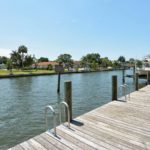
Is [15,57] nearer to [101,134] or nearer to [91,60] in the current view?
[91,60]

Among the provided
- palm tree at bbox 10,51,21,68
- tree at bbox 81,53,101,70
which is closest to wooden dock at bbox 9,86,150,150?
palm tree at bbox 10,51,21,68

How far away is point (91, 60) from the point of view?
114 meters

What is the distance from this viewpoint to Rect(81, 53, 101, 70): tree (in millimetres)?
102625

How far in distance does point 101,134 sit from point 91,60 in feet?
357

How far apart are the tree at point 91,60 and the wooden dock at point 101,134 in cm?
9374

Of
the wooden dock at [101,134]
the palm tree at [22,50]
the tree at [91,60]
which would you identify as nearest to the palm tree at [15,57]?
the palm tree at [22,50]

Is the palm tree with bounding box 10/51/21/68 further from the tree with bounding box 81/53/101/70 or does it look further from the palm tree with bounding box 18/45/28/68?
the tree with bounding box 81/53/101/70

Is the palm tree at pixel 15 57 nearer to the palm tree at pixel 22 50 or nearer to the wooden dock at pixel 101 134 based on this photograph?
the palm tree at pixel 22 50

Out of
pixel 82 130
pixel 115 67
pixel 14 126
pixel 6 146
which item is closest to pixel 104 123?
pixel 82 130

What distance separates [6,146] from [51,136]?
9.70 feet

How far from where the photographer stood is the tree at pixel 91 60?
103 metres

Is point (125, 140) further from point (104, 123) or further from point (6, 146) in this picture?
point (6, 146)

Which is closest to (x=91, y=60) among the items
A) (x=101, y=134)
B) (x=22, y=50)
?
(x=22, y=50)

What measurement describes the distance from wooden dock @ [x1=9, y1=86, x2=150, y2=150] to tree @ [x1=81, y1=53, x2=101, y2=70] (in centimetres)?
9374
